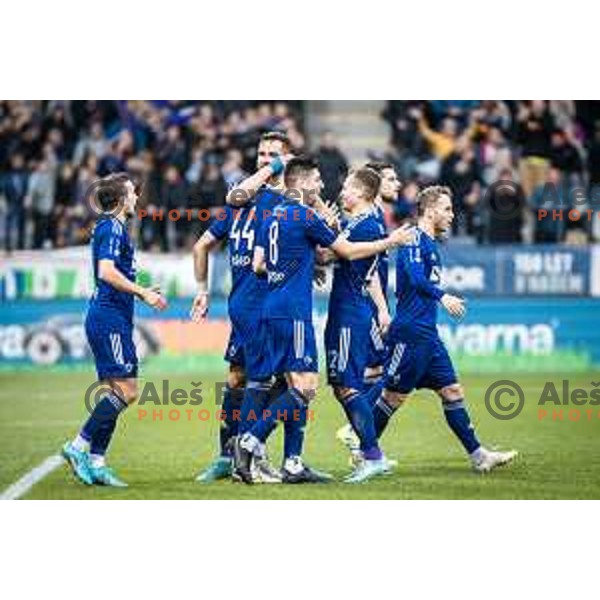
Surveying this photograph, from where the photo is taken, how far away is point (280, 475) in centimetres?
923

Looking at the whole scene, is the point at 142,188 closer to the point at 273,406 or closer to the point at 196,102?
the point at 196,102

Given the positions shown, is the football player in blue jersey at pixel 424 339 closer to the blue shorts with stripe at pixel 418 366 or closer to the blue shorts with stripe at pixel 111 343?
the blue shorts with stripe at pixel 418 366

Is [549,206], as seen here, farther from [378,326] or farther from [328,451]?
[378,326]

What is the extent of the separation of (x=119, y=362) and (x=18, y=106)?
10.2 m

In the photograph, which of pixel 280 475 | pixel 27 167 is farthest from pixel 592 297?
pixel 280 475

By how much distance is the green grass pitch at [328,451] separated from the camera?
902cm

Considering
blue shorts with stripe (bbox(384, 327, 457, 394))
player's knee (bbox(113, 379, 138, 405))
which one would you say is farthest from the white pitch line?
blue shorts with stripe (bbox(384, 327, 457, 394))

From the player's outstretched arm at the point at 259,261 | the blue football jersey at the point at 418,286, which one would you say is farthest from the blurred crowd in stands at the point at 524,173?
the player's outstretched arm at the point at 259,261

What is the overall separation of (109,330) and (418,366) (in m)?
1.75

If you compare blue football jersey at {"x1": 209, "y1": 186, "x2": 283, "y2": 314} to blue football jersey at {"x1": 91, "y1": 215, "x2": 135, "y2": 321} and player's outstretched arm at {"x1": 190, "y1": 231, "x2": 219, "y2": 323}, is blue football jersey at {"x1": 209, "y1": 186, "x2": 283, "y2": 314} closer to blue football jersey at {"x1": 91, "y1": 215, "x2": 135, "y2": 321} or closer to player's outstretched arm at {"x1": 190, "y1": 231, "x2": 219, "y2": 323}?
player's outstretched arm at {"x1": 190, "y1": 231, "x2": 219, "y2": 323}

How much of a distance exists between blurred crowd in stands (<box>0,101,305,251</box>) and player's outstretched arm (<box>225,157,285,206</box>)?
8.19 meters

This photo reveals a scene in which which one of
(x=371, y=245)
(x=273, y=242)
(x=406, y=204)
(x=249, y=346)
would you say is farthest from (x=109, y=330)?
(x=406, y=204)

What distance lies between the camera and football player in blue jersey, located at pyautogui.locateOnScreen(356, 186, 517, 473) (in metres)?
9.46

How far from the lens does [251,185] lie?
9086mm
